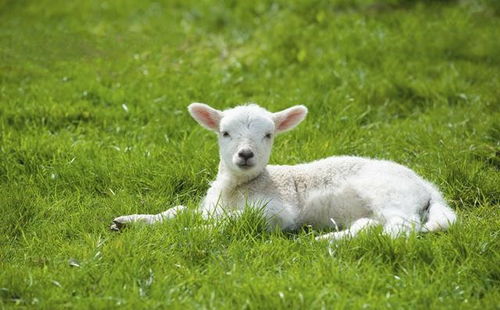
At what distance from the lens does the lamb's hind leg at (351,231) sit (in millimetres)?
5037

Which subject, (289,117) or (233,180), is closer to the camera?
Result: (233,180)

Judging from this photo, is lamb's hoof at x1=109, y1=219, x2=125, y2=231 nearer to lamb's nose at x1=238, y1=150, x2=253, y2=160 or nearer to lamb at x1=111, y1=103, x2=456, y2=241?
lamb at x1=111, y1=103, x2=456, y2=241

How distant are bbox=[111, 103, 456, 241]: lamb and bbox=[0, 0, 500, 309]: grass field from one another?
0.90 ft

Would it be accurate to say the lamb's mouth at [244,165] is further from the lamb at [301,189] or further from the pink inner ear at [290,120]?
the pink inner ear at [290,120]

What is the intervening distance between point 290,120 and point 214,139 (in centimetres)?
169

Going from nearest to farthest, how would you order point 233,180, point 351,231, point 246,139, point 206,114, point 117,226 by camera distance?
point 351,231 → point 117,226 → point 246,139 → point 233,180 → point 206,114

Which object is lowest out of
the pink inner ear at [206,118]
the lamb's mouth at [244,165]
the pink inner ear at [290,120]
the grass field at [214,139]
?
the grass field at [214,139]

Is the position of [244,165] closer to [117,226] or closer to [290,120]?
[290,120]

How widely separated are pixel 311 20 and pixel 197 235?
23.9ft

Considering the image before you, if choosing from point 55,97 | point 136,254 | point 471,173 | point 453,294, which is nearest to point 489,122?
point 471,173

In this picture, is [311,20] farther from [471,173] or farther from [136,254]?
[136,254]

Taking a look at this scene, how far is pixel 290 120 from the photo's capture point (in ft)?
20.2

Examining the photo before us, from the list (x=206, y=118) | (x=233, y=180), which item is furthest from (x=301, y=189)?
(x=206, y=118)

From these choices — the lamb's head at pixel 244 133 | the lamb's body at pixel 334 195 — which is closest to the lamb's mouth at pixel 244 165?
the lamb's head at pixel 244 133
